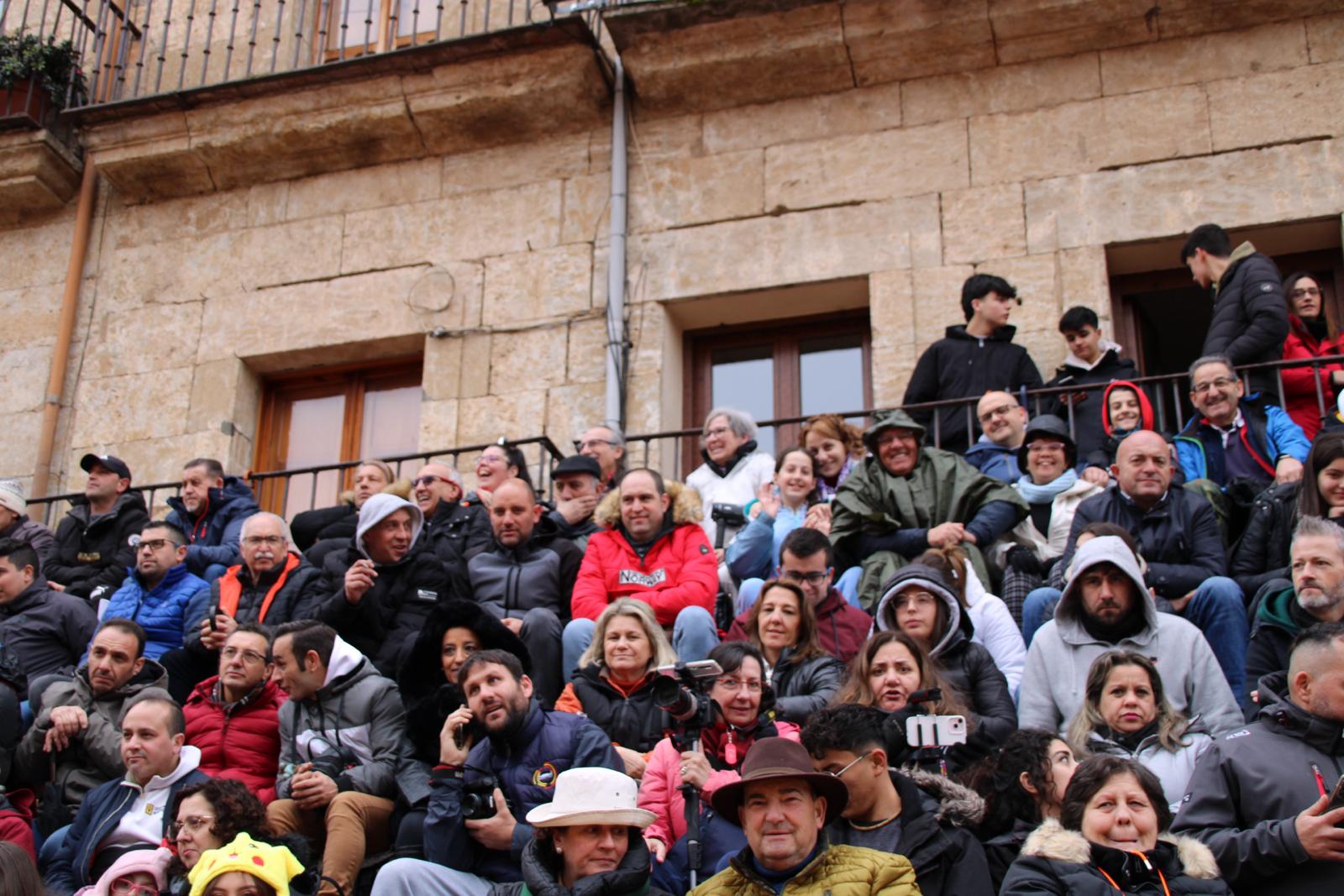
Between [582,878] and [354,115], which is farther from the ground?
[354,115]

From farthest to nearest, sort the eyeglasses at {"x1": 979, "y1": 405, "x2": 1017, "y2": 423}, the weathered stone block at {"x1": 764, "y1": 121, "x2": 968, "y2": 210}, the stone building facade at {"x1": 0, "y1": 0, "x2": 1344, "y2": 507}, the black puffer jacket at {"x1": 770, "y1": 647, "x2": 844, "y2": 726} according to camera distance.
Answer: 1. the weathered stone block at {"x1": 764, "y1": 121, "x2": 968, "y2": 210}
2. the stone building facade at {"x1": 0, "y1": 0, "x2": 1344, "y2": 507}
3. the eyeglasses at {"x1": 979, "y1": 405, "x2": 1017, "y2": 423}
4. the black puffer jacket at {"x1": 770, "y1": 647, "x2": 844, "y2": 726}

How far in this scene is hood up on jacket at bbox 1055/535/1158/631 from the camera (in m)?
6.94

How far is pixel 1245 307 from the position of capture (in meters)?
9.59

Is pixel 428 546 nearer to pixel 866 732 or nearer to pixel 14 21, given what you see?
pixel 866 732

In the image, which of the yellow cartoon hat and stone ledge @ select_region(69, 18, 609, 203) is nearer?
the yellow cartoon hat

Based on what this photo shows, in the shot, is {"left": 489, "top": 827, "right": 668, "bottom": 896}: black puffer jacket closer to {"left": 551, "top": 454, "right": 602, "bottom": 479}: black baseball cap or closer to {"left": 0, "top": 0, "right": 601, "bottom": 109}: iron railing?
{"left": 551, "top": 454, "right": 602, "bottom": 479}: black baseball cap

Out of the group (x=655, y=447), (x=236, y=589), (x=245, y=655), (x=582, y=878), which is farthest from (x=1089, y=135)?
(x=582, y=878)

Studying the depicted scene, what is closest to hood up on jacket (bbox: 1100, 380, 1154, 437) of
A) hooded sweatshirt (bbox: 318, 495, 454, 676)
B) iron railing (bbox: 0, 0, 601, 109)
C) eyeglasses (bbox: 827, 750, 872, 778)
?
hooded sweatshirt (bbox: 318, 495, 454, 676)

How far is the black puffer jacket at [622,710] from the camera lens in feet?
23.0

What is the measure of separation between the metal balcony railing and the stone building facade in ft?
0.76

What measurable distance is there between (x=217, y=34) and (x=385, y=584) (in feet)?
23.1

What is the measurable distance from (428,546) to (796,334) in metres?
3.94

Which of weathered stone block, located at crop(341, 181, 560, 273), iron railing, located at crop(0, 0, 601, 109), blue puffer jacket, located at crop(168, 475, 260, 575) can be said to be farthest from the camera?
iron railing, located at crop(0, 0, 601, 109)

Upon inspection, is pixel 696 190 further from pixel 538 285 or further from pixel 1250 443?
pixel 1250 443
